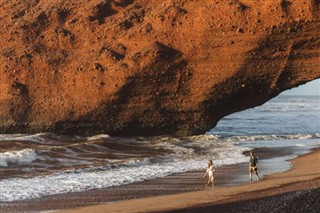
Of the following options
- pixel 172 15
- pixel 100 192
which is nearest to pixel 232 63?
pixel 172 15

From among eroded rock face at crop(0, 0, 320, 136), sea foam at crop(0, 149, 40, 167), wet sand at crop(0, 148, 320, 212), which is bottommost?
wet sand at crop(0, 148, 320, 212)

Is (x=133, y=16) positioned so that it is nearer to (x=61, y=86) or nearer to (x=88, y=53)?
(x=88, y=53)

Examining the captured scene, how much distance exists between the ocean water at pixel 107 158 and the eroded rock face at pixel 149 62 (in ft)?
4.17

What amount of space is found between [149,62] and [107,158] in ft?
23.4

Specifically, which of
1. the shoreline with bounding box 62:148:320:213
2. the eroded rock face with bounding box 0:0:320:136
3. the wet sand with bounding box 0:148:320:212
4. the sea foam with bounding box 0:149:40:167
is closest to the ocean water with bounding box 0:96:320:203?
the sea foam with bounding box 0:149:40:167

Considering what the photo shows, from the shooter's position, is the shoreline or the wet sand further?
the wet sand

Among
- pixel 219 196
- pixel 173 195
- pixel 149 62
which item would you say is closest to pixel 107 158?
pixel 149 62

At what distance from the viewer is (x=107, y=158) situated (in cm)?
2375

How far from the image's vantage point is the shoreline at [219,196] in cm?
1309

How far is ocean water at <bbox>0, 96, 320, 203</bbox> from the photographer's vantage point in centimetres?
1744

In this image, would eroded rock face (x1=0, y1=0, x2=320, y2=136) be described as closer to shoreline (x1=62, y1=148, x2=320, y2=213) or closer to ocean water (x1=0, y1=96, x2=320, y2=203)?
ocean water (x1=0, y1=96, x2=320, y2=203)

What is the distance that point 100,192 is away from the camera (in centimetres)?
1602

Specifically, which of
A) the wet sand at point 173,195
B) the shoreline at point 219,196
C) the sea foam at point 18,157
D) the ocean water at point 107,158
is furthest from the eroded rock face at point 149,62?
the shoreline at point 219,196

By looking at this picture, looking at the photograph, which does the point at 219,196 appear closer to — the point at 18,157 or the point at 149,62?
the point at 18,157
